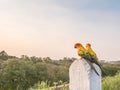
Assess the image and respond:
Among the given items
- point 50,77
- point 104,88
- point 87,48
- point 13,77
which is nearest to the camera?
point 87,48

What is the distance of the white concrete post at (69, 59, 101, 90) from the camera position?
4.81 meters

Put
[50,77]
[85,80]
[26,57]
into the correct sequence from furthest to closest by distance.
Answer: [26,57] → [50,77] → [85,80]

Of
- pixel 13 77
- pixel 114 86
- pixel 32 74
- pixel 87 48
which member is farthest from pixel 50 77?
pixel 87 48

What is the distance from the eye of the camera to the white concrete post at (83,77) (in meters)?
4.81

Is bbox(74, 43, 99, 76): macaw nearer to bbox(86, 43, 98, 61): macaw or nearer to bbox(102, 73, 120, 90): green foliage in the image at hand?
bbox(86, 43, 98, 61): macaw

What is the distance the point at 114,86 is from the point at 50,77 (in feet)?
35.7

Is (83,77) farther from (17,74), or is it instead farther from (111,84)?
(17,74)

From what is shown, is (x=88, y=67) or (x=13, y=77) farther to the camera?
(x=13, y=77)

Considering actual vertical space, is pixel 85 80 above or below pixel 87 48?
below

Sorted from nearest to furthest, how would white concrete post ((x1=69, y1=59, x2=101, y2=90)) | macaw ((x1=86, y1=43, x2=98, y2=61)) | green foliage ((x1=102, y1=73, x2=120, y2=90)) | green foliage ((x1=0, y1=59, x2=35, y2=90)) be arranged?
white concrete post ((x1=69, y1=59, x2=101, y2=90)) → macaw ((x1=86, y1=43, x2=98, y2=61)) → green foliage ((x1=102, y1=73, x2=120, y2=90)) → green foliage ((x1=0, y1=59, x2=35, y2=90))

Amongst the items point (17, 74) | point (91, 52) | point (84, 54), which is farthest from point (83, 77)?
point (17, 74)

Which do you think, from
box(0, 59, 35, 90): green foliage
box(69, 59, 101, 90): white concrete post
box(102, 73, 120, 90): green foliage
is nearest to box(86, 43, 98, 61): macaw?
box(69, 59, 101, 90): white concrete post

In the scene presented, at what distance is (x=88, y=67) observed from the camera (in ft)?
15.9

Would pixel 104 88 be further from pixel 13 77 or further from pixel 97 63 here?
pixel 13 77
